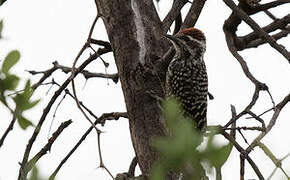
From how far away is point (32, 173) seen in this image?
0.95 meters

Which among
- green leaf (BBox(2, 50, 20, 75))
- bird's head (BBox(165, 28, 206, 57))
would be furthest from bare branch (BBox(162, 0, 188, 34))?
green leaf (BBox(2, 50, 20, 75))

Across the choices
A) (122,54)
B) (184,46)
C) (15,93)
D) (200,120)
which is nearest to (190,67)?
(184,46)

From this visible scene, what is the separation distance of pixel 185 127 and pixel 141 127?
2599 mm

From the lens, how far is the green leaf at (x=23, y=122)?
1.02 m

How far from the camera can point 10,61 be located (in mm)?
1055

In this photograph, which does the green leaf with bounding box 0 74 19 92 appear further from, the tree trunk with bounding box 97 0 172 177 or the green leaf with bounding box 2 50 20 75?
the tree trunk with bounding box 97 0 172 177

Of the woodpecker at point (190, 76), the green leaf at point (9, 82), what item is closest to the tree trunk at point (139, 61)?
the woodpecker at point (190, 76)

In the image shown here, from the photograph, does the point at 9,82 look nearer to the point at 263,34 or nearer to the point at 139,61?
the point at 263,34

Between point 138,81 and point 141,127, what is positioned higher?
point 138,81

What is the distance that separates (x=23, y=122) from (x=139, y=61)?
2589 mm

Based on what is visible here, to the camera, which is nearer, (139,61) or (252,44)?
(139,61)

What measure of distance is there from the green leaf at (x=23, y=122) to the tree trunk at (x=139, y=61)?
2380 mm

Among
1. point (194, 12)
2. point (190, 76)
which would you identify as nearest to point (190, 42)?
point (190, 76)

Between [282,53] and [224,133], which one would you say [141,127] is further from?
[282,53]
